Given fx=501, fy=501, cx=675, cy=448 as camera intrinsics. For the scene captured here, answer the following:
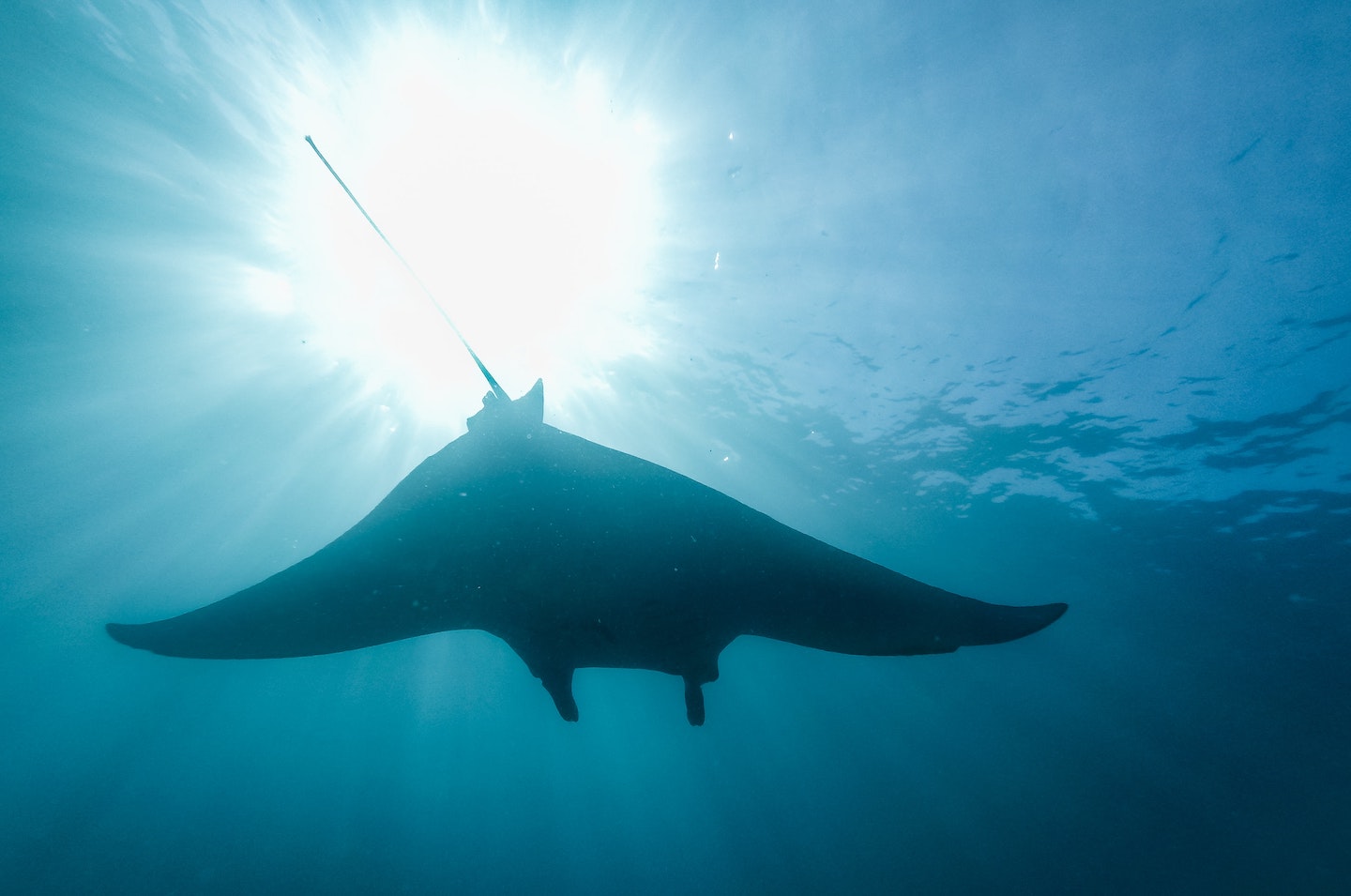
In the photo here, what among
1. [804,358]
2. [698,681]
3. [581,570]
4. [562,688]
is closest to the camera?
[581,570]

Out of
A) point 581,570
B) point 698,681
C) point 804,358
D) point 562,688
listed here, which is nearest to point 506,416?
point 581,570

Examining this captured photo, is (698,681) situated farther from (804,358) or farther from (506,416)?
(804,358)

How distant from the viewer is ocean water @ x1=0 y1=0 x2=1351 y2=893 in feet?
24.9

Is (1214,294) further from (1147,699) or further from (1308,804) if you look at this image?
(1308,804)

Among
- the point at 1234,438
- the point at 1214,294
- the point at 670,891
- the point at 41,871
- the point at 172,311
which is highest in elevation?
the point at 172,311

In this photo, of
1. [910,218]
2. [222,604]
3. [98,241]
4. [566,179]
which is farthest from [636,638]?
[98,241]

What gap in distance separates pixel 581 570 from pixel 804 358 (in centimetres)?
1044

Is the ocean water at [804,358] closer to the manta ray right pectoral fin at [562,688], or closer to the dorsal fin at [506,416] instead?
the dorsal fin at [506,416]

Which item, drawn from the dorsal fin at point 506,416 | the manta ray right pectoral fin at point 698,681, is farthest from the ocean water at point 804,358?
the manta ray right pectoral fin at point 698,681

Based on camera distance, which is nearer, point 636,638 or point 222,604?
point 222,604

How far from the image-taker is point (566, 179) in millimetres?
9203

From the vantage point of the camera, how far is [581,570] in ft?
12.4

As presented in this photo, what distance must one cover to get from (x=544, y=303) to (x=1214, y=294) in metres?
13.9

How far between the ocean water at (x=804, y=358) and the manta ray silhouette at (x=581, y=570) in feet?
23.0
